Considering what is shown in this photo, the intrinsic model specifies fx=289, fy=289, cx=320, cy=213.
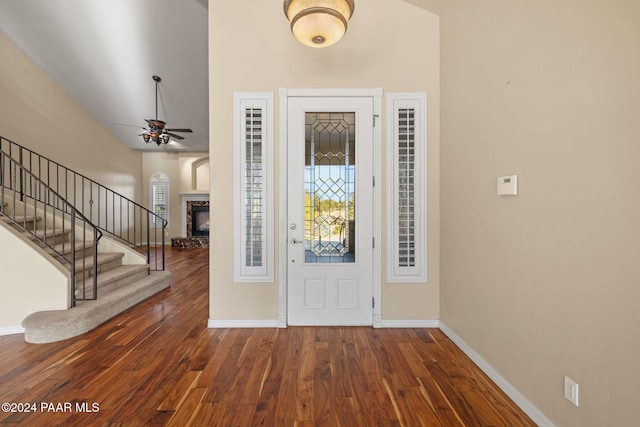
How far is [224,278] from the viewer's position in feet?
10.1

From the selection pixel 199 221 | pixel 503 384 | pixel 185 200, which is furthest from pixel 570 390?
pixel 185 200

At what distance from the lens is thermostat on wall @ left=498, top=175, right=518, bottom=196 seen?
194 cm

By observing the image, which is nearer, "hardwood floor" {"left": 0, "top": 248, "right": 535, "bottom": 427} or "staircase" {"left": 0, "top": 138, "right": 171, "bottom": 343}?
"hardwood floor" {"left": 0, "top": 248, "right": 535, "bottom": 427}

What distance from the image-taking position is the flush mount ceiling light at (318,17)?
1895 millimetres

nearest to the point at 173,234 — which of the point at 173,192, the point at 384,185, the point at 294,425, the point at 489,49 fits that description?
the point at 173,192

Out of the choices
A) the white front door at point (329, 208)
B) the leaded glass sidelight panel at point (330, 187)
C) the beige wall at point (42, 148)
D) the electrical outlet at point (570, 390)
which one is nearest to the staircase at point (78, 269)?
the beige wall at point (42, 148)

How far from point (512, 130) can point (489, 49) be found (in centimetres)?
74

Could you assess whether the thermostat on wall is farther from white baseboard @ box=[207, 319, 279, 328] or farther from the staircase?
the staircase

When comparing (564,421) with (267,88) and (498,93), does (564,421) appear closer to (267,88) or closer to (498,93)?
(498,93)

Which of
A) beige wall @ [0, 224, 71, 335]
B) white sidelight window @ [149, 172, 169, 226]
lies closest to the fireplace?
white sidelight window @ [149, 172, 169, 226]

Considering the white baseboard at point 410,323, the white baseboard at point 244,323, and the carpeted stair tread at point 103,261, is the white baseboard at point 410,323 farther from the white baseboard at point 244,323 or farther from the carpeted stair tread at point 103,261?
the carpeted stair tread at point 103,261

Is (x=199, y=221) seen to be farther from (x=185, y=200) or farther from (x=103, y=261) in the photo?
(x=103, y=261)

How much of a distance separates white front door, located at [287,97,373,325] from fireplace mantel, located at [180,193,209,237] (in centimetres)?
737

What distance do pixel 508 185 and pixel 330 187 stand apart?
1.63m
